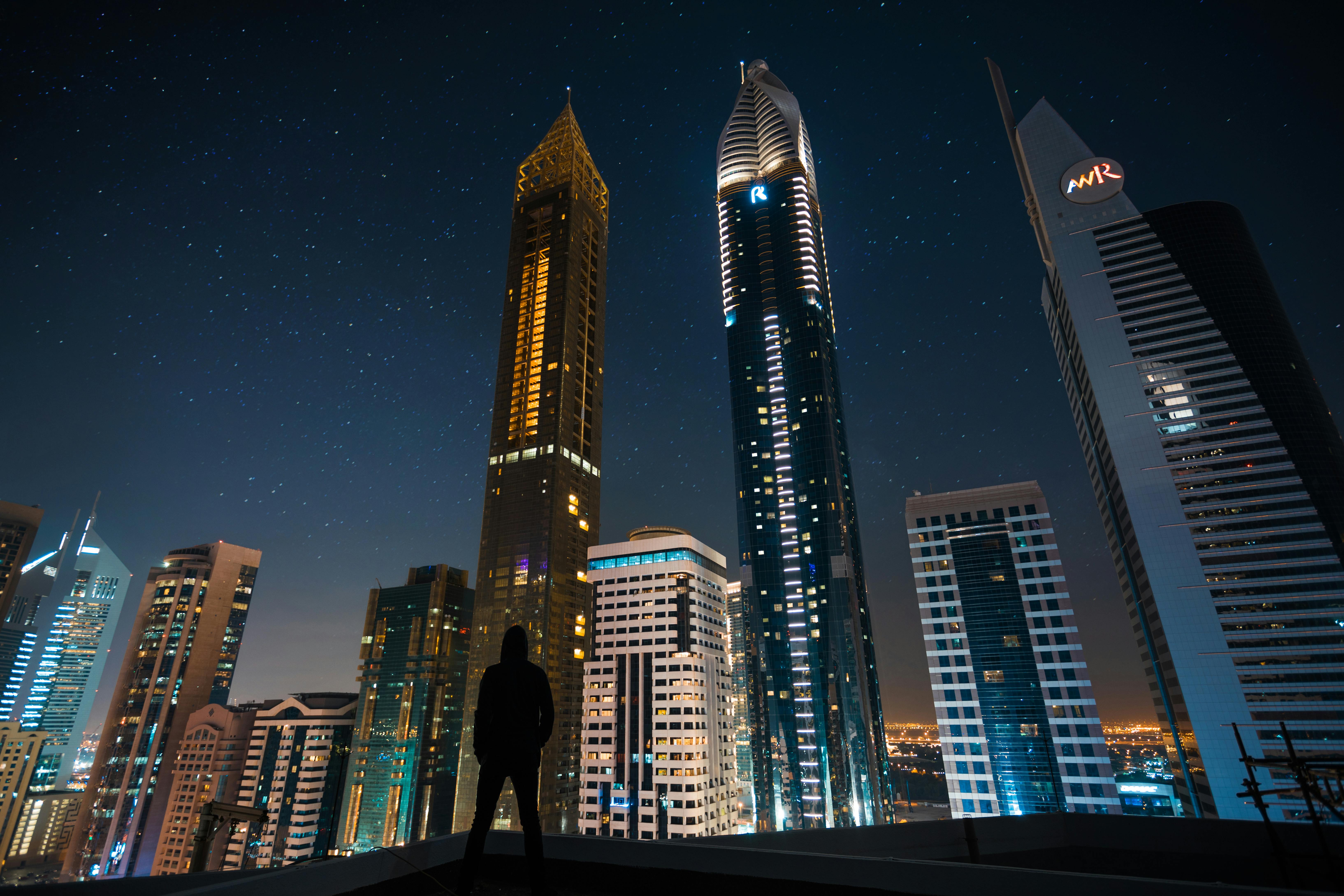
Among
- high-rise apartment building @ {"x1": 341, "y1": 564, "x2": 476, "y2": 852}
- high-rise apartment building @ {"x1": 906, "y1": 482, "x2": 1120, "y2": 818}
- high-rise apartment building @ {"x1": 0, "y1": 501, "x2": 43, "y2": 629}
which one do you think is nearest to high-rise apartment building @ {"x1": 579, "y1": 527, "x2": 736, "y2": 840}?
high-rise apartment building @ {"x1": 341, "y1": 564, "x2": 476, "y2": 852}

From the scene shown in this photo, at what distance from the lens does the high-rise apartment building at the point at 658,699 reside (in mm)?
83312

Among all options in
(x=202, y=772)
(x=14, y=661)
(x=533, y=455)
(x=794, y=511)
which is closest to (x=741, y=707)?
(x=794, y=511)

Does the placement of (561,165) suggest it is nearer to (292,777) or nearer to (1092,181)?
(1092,181)

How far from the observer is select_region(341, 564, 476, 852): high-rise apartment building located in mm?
105500

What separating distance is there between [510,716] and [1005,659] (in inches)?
3685

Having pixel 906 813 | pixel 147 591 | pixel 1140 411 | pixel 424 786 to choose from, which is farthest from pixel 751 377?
pixel 147 591

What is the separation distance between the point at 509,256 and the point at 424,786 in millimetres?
100072

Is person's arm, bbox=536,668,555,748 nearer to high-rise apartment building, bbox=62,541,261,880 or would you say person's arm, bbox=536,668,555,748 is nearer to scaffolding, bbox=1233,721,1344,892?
scaffolding, bbox=1233,721,1344,892

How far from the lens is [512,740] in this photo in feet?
18.6

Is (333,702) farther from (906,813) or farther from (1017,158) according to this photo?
(1017,158)

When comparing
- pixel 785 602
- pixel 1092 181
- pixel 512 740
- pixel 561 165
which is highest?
pixel 561 165

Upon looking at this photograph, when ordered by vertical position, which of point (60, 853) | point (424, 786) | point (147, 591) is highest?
point (147, 591)

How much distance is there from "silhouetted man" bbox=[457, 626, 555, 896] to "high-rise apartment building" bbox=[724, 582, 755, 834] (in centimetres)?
8817

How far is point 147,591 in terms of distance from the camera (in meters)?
126
